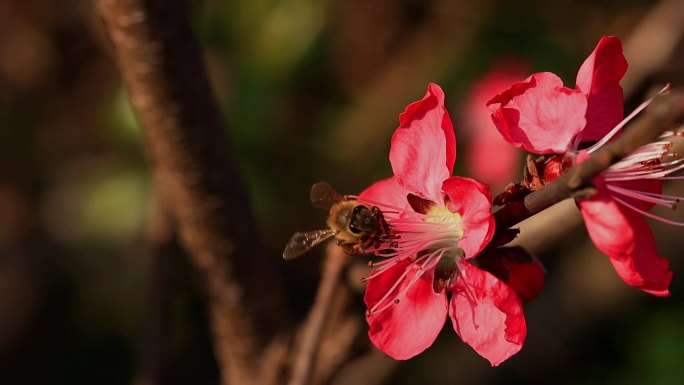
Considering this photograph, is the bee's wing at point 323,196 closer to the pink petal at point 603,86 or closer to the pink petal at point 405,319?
the pink petal at point 405,319

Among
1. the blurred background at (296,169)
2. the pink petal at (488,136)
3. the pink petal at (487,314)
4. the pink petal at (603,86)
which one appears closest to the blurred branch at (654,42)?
the blurred background at (296,169)

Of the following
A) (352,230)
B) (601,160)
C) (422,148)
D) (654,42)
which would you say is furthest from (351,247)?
(654,42)

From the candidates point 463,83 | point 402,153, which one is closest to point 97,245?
point 463,83

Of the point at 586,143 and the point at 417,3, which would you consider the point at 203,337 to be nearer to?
the point at 417,3

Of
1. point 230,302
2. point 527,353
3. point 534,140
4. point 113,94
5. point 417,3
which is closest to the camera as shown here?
point 534,140

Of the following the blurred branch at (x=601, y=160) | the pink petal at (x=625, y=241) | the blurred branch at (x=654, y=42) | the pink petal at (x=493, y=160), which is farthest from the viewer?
the pink petal at (x=493, y=160)

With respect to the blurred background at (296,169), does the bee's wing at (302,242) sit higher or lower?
higher

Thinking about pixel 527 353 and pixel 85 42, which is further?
pixel 85 42
